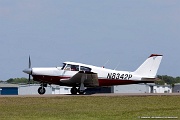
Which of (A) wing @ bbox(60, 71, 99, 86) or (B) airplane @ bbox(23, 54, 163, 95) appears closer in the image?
(A) wing @ bbox(60, 71, 99, 86)

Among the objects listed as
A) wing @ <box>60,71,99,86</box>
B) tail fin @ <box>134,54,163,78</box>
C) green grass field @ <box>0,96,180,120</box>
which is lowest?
green grass field @ <box>0,96,180,120</box>

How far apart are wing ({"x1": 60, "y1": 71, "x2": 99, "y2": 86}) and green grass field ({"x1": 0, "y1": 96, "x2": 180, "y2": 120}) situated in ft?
24.6

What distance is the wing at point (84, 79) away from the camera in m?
35.3

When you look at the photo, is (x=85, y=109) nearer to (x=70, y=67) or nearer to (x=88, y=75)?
(x=88, y=75)

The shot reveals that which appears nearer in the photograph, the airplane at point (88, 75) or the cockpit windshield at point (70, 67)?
the airplane at point (88, 75)

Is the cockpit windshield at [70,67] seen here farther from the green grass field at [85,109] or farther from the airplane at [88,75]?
the green grass field at [85,109]

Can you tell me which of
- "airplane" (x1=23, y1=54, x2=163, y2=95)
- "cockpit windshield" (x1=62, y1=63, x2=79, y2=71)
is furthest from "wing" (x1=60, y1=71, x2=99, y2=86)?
"cockpit windshield" (x1=62, y1=63, x2=79, y2=71)

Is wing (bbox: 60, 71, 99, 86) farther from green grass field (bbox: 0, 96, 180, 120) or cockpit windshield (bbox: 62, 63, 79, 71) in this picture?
green grass field (bbox: 0, 96, 180, 120)

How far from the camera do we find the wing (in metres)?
35.3

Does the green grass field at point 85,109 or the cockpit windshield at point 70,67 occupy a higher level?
the cockpit windshield at point 70,67

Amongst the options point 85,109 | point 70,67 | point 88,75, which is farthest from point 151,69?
point 85,109

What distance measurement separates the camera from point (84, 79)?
35875 mm

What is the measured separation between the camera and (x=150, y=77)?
37812mm

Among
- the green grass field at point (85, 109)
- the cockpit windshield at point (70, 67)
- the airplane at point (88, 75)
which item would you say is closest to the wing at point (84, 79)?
the airplane at point (88, 75)
